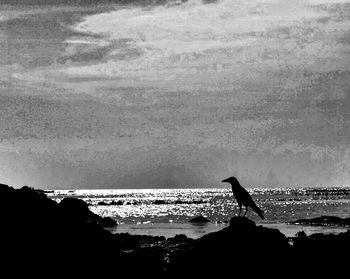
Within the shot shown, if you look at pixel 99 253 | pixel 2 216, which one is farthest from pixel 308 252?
pixel 2 216

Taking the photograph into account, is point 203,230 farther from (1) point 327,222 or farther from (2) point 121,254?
(2) point 121,254

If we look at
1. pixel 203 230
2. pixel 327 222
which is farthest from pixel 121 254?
pixel 327 222

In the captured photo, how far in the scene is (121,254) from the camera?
90.2 feet

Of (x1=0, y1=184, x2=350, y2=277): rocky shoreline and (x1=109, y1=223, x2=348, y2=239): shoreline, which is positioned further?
(x1=109, y1=223, x2=348, y2=239): shoreline

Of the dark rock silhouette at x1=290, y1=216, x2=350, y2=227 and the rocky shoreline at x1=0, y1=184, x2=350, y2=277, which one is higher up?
the rocky shoreline at x1=0, y1=184, x2=350, y2=277

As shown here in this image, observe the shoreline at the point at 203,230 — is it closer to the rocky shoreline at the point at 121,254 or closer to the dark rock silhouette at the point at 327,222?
the dark rock silhouette at the point at 327,222

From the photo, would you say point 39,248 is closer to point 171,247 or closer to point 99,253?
point 99,253

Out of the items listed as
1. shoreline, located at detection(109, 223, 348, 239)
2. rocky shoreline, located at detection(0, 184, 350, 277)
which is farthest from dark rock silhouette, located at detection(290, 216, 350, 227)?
rocky shoreline, located at detection(0, 184, 350, 277)

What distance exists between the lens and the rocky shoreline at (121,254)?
73.8ft

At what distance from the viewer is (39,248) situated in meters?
25.7

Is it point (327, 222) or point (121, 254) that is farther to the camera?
point (327, 222)

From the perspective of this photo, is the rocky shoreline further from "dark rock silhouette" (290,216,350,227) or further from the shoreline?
"dark rock silhouette" (290,216,350,227)

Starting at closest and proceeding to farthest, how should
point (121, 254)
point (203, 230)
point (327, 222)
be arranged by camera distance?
point (121, 254) < point (203, 230) < point (327, 222)

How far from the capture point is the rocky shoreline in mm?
22484
